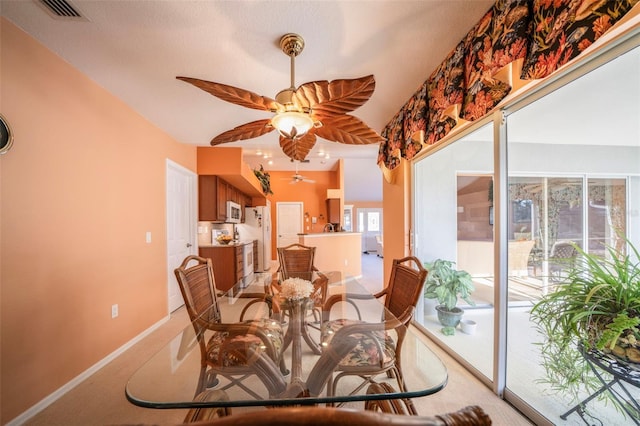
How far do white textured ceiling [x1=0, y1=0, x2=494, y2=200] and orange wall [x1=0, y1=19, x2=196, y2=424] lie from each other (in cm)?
26

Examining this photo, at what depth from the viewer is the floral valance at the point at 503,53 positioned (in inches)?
39.2

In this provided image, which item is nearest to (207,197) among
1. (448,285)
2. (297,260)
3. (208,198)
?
(208,198)

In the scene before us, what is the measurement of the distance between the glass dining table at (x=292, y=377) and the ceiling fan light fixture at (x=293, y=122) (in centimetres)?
121

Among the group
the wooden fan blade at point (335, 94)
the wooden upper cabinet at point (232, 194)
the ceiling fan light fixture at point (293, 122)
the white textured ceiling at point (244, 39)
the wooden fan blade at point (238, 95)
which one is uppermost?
the white textured ceiling at point (244, 39)

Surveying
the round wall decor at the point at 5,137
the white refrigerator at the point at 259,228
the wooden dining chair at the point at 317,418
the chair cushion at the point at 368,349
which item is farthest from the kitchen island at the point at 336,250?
the wooden dining chair at the point at 317,418

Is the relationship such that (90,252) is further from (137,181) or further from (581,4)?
(581,4)

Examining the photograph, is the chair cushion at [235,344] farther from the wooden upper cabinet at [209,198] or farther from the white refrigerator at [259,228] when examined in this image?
the white refrigerator at [259,228]

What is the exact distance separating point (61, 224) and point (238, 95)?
1673 mm

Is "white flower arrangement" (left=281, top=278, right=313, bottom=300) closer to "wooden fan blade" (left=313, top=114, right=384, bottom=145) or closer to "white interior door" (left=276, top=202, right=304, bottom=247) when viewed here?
"wooden fan blade" (left=313, top=114, right=384, bottom=145)

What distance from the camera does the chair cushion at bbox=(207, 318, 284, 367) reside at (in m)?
1.25

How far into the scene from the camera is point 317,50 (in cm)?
173

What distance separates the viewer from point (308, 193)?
7.16 m

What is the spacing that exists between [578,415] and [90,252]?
3.61 m

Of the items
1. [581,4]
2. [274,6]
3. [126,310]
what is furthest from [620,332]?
[126,310]
